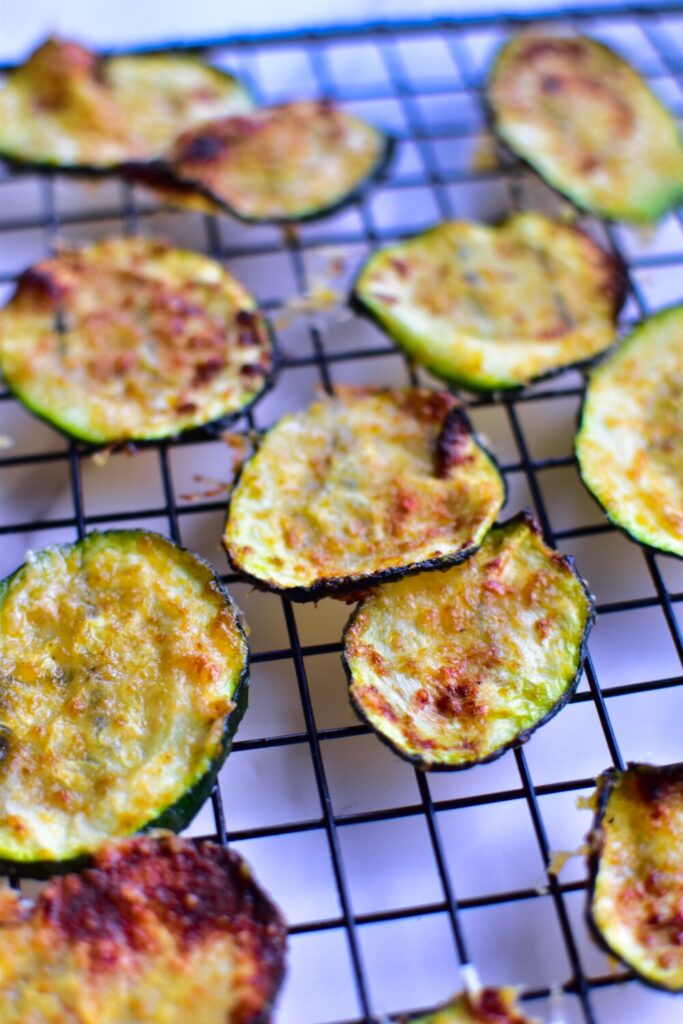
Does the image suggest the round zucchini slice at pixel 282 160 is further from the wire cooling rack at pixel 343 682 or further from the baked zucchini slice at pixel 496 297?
the baked zucchini slice at pixel 496 297

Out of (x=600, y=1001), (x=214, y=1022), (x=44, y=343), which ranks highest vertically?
(x=44, y=343)

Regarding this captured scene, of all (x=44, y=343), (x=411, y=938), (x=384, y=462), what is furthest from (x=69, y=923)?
(x=44, y=343)

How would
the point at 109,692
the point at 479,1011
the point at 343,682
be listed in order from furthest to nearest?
the point at 343,682 → the point at 109,692 → the point at 479,1011

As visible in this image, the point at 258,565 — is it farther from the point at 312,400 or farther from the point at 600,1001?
the point at 600,1001

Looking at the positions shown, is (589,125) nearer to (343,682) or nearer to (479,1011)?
(343,682)

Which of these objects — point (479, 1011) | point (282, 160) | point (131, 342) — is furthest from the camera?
point (282, 160)

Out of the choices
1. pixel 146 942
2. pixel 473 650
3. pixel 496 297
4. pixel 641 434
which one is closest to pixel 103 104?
pixel 496 297

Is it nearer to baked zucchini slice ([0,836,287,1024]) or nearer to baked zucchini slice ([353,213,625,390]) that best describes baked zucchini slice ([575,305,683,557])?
baked zucchini slice ([353,213,625,390])

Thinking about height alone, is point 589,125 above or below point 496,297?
above
